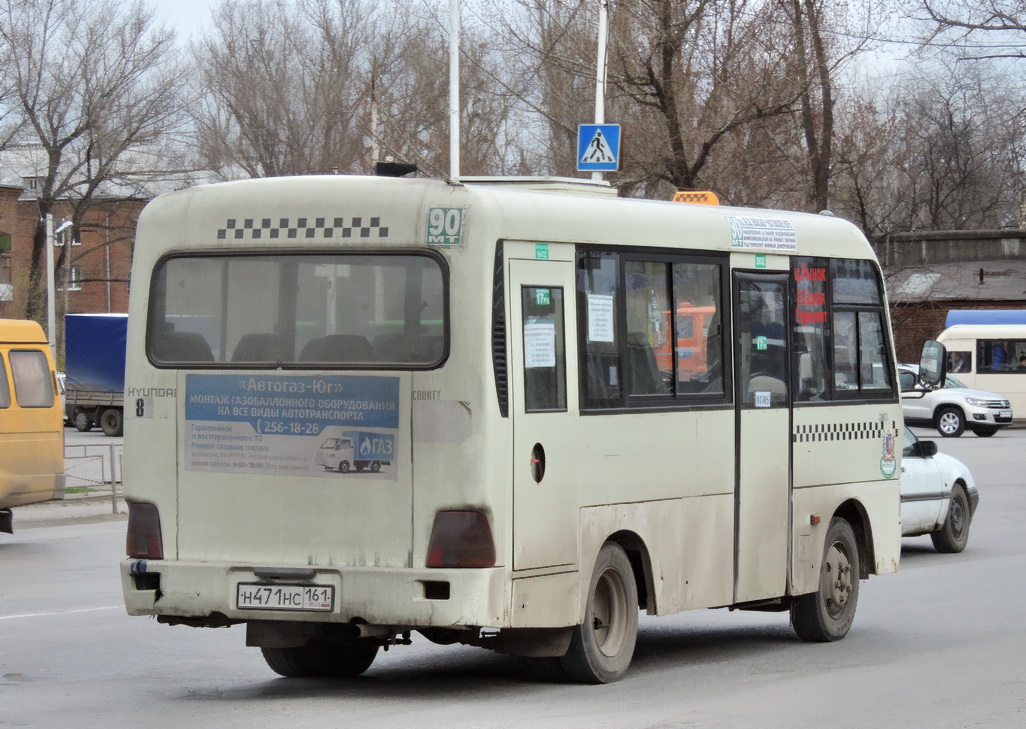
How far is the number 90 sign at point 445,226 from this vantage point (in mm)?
7778

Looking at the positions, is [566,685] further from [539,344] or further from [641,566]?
[539,344]

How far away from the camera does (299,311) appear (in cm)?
808

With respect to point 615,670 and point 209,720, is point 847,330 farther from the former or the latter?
point 209,720

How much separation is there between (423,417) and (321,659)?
2.04 m

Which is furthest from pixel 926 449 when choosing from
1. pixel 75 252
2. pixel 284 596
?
pixel 75 252

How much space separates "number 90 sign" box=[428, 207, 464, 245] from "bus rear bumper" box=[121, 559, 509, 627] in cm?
154

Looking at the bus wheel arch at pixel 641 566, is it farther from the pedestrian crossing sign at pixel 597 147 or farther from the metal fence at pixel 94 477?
the metal fence at pixel 94 477

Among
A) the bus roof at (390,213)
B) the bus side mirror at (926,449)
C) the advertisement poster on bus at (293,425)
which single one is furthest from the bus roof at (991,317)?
the advertisement poster on bus at (293,425)

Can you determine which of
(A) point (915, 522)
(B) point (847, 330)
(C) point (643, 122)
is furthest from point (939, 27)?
(B) point (847, 330)

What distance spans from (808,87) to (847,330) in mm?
20651

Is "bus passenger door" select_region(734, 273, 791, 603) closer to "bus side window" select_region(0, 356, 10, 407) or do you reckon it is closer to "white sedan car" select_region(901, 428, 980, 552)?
"white sedan car" select_region(901, 428, 980, 552)

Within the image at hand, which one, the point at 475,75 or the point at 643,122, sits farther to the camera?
the point at 475,75

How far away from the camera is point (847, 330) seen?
10914 mm

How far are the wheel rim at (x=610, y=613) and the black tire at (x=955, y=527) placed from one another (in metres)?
9.09
